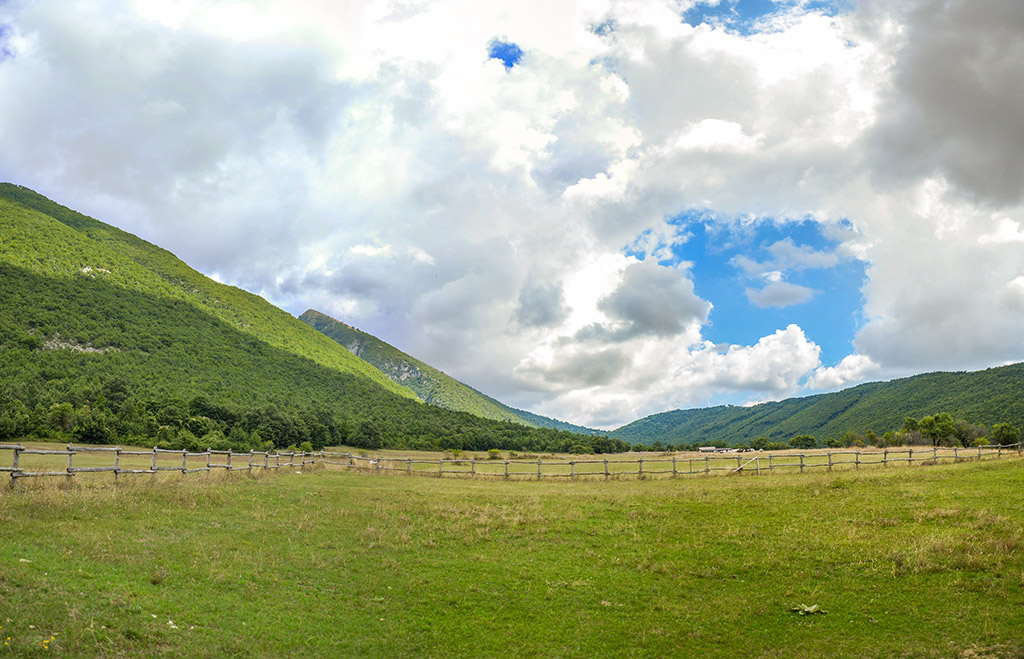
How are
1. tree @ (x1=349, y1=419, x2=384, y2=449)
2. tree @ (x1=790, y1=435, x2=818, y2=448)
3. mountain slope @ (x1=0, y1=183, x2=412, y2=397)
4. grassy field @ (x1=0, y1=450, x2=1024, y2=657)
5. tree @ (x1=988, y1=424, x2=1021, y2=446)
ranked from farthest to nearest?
tree @ (x1=790, y1=435, x2=818, y2=448)
mountain slope @ (x1=0, y1=183, x2=412, y2=397)
tree @ (x1=349, y1=419, x2=384, y2=449)
tree @ (x1=988, y1=424, x2=1021, y2=446)
grassy field @ (x1=0, y1=450, x2=1024, y2=657)

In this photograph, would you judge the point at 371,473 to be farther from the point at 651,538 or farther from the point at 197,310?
the point at 197,310

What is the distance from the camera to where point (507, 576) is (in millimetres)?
14812

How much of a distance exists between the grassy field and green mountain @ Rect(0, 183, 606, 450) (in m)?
62.1

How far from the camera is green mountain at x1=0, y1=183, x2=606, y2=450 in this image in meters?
79.8

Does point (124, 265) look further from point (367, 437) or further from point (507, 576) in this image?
point (507, 576)

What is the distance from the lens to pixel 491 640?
11.3 meters

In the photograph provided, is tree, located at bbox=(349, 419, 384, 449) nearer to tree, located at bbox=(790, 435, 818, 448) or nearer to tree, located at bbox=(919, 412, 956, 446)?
tree, located at bbox=(790, 435, 818, 448)

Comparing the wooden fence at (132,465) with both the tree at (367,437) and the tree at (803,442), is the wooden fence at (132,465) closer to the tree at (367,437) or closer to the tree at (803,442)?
the tree at (367,437)

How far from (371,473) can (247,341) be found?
113142 millimetres

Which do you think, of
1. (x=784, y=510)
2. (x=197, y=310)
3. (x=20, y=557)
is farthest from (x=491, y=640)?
(x=197, y=310)

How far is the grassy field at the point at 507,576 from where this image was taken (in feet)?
33.9

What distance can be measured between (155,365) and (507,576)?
110165 millimetres

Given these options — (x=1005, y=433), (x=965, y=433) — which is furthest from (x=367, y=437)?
(x=965, y=433)

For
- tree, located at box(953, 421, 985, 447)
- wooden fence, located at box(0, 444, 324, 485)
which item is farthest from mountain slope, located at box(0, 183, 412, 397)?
tree, located at box(953, 421, 985, 447)
